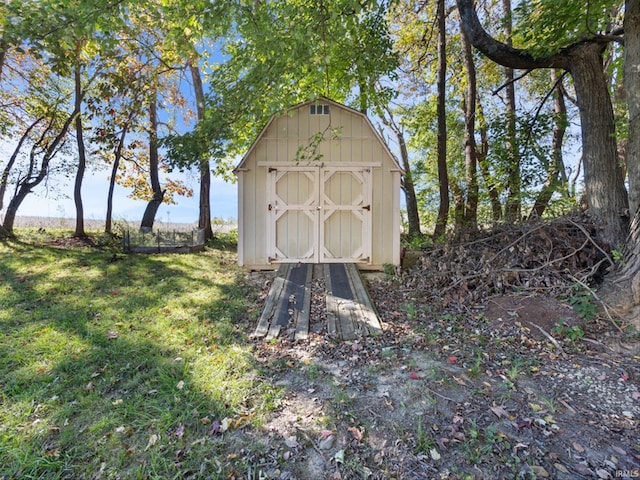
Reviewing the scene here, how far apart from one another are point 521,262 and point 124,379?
15.9 feet

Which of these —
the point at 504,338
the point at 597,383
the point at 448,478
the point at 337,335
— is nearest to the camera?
the point at 448,478

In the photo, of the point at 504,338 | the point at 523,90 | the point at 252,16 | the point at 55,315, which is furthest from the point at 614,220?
the point at 523,90

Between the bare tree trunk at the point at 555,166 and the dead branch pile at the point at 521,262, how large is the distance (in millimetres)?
1065

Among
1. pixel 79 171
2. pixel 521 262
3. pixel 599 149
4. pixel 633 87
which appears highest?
pixel 79 171

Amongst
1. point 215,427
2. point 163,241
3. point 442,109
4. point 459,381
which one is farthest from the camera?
point 163,241

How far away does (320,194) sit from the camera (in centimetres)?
612

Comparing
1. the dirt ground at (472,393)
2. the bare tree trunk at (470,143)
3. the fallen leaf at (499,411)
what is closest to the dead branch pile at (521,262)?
the dirt ground at (472,393)

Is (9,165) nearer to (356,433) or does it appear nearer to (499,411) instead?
(356,433)

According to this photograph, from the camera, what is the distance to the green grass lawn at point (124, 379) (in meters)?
1.85

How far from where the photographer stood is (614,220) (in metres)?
3.84

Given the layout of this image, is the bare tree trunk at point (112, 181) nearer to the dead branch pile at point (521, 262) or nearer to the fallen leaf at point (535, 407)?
the dead branch pile at point (521, 262)

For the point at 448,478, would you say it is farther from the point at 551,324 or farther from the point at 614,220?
the point at 614,220

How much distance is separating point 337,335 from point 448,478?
1.91 metres

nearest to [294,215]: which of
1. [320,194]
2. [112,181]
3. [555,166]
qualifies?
[320,194]
